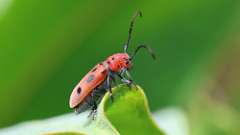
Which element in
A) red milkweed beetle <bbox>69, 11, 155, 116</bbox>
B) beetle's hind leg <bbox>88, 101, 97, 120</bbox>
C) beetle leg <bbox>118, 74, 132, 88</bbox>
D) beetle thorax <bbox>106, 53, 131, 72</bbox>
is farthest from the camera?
beetle thorax <bbox>106, 53, 131, 72</bbox>

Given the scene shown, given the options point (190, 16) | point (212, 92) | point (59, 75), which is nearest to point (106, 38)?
point (59, 75)

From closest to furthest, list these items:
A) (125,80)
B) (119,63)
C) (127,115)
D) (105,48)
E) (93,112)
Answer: (127,115) → (93,112) → (125,80) → (119,63) → (105,48)

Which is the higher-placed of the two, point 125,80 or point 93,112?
point 125,80

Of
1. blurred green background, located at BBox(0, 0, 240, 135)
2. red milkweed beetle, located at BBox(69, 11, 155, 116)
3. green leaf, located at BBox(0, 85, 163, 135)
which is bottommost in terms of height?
green leaf, located at BBox(0, 85, 163, 135)

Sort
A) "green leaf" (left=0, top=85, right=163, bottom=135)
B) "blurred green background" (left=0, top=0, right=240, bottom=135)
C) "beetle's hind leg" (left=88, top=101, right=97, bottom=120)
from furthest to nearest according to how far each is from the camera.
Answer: "blurred green background" (left=0, top=0, right=240, bottom=135)
"beetle's hind leg" (left=88, top=101, right=97, bottom=120)
"green leaf" (left=0, top=85, right=163, bottom=135)

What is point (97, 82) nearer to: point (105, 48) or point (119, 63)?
point (119, 63)

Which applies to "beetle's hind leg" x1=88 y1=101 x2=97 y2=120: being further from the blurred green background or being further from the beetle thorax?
the blurred green background

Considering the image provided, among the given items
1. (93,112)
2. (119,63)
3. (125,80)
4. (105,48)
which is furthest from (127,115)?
(105,48)

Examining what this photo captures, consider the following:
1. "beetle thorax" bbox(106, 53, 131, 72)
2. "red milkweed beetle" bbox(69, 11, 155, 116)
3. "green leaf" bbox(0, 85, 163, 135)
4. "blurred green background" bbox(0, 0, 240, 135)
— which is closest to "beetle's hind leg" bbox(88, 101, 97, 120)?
"red milkweed beetle" bbox(69, 11, 155, 116)
